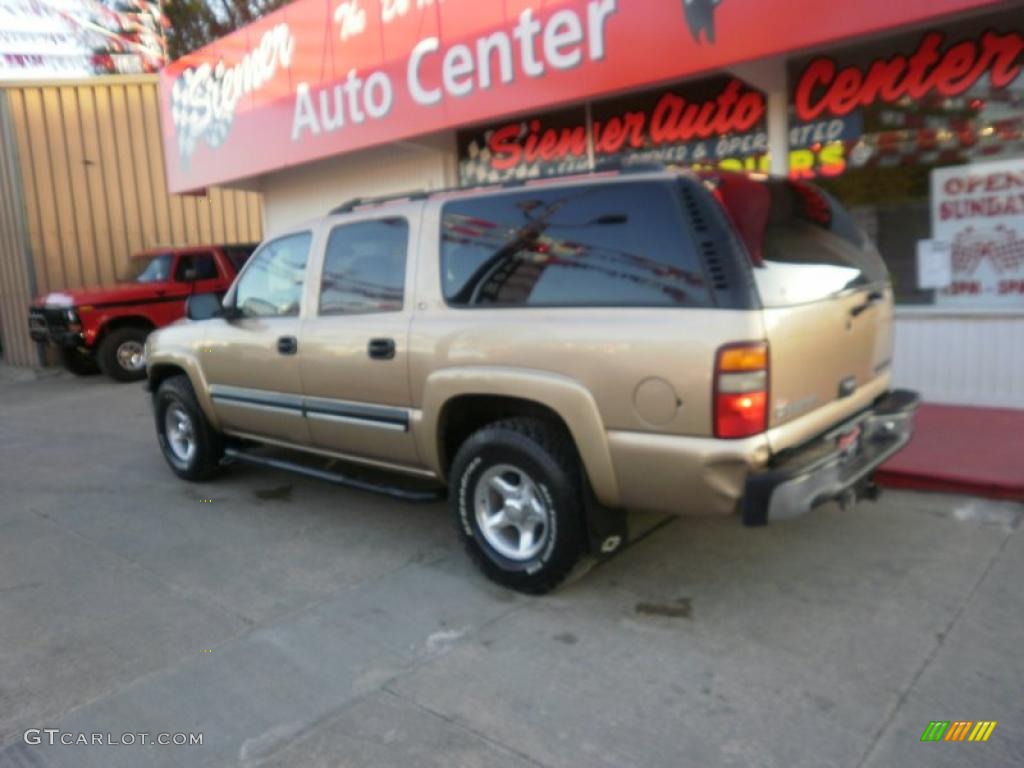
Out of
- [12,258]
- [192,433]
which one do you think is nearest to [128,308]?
[12,258]

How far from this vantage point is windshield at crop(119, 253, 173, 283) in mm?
13086

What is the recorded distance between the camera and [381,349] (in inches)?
178

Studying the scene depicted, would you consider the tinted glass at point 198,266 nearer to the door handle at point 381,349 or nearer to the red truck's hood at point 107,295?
the red truck's hood at point 107,295

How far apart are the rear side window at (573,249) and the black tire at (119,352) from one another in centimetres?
1001

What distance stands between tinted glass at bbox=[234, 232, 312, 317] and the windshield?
818 cm

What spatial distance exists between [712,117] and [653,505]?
5.30 metres

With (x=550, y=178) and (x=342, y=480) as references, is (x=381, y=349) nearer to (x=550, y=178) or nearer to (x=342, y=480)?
(x=342, y=480)

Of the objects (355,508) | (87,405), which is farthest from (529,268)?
(87,405)

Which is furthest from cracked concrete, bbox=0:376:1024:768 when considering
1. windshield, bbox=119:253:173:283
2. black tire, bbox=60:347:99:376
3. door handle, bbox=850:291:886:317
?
black tire, bbox=60:347:99:376

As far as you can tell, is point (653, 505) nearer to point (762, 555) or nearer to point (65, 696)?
point (762, 555)

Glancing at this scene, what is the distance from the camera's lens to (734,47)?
6.41 meters

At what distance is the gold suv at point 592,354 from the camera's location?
3.34 meters

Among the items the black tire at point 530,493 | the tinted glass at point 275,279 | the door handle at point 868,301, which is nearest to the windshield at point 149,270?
the tinted glass at point 275,279

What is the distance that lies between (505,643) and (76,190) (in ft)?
Result: 48.4
